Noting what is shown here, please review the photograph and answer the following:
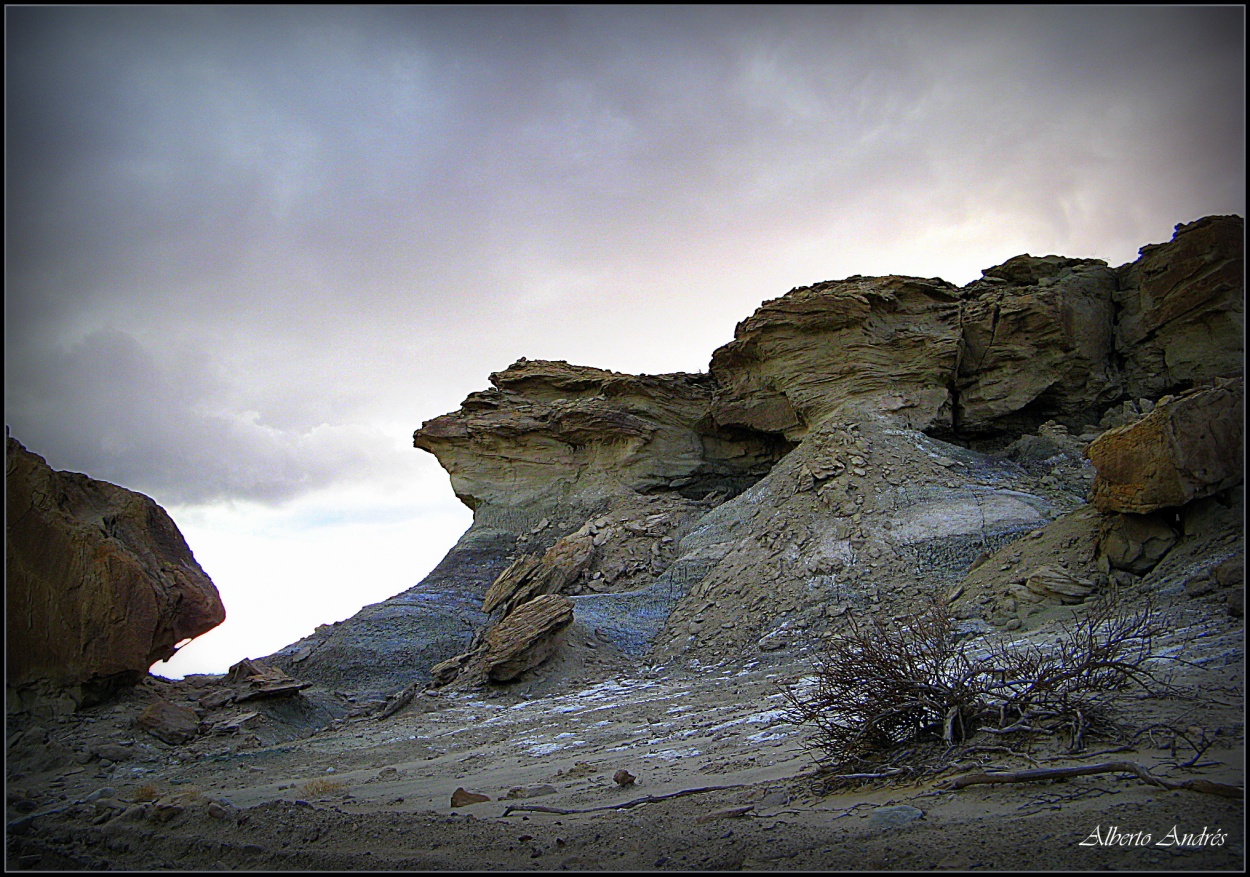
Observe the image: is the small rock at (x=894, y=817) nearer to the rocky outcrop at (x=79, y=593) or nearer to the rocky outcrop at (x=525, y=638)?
the rocky outcrop at (x=525, y=638)

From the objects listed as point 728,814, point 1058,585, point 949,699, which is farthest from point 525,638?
point 949,699

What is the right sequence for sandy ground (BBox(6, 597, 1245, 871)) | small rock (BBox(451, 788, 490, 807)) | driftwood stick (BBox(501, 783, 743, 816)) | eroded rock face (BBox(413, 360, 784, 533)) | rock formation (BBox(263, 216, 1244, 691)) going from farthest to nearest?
eroded rock face (BBox(413, 360, 784, 533)) < rock formation (BBox(263, 216, 1244, 691)) < small rock (BBox(451, 788, 490, 807)) < driftwood stick (BBox(501, 783, 743, 816)) < sandy ground (BBox(6, 597, 1245, 871))

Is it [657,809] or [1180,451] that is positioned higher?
[1180,451]

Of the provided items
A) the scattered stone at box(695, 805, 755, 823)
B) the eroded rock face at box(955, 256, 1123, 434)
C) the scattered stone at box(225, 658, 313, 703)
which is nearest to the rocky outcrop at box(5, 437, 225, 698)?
the scattered stone at box(225, 658, 313, 703)

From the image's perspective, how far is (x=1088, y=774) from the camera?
3982mm

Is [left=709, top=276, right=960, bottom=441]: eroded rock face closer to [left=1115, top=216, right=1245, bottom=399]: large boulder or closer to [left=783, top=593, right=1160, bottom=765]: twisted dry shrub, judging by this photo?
[left=1115, top=216, right=1245, bottom=399]: large boulder

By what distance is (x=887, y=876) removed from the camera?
10.4ft

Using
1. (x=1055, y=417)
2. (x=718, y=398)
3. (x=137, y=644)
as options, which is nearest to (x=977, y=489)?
(x=1055, y=417)

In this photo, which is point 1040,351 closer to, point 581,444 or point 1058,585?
point 1058,585

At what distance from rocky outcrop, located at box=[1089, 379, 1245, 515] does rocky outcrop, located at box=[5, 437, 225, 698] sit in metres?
15.6

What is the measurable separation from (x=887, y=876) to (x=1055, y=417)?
80.1 feet

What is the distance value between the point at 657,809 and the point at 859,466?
16286mm

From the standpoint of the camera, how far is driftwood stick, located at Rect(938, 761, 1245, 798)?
3.48 meters

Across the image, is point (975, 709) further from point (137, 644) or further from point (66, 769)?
point (137, 644)
